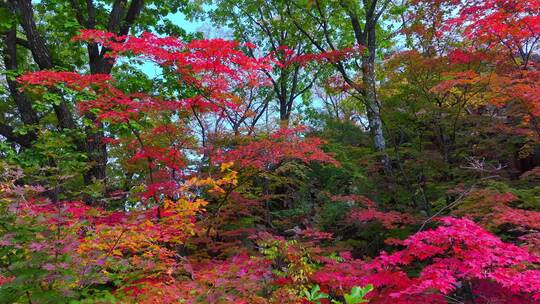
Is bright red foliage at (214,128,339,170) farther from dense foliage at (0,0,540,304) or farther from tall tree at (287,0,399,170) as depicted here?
tall tree at (287,0,399,170)

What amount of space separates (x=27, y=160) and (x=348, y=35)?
11499 millimetres

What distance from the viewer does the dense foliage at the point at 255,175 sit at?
355 cm

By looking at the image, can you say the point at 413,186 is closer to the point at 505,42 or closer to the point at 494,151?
the point at 494,151

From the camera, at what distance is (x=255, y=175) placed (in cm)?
772

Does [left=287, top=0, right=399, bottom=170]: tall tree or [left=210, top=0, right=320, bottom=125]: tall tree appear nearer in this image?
[left=287, top=0, right=399, bottom=170]: tall tree

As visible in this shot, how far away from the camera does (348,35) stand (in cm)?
1418

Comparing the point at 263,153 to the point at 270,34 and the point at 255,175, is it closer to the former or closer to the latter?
the point at 255,175

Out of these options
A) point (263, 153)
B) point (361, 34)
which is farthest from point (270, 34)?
point (263, 153)

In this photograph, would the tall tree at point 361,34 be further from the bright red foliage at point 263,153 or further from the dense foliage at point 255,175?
the bright red foliage at point 263,153

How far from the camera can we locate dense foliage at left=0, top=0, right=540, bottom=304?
3.55m

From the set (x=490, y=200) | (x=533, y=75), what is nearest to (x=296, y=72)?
(x=533, y=75)

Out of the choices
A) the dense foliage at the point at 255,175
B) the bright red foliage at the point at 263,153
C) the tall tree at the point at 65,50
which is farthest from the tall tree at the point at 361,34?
the tall tree at the point at 65,50

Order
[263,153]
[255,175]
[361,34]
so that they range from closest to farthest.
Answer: [263,153] < [255,175] < [361,34]

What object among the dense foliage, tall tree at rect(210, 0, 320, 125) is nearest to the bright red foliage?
the dense foliage
